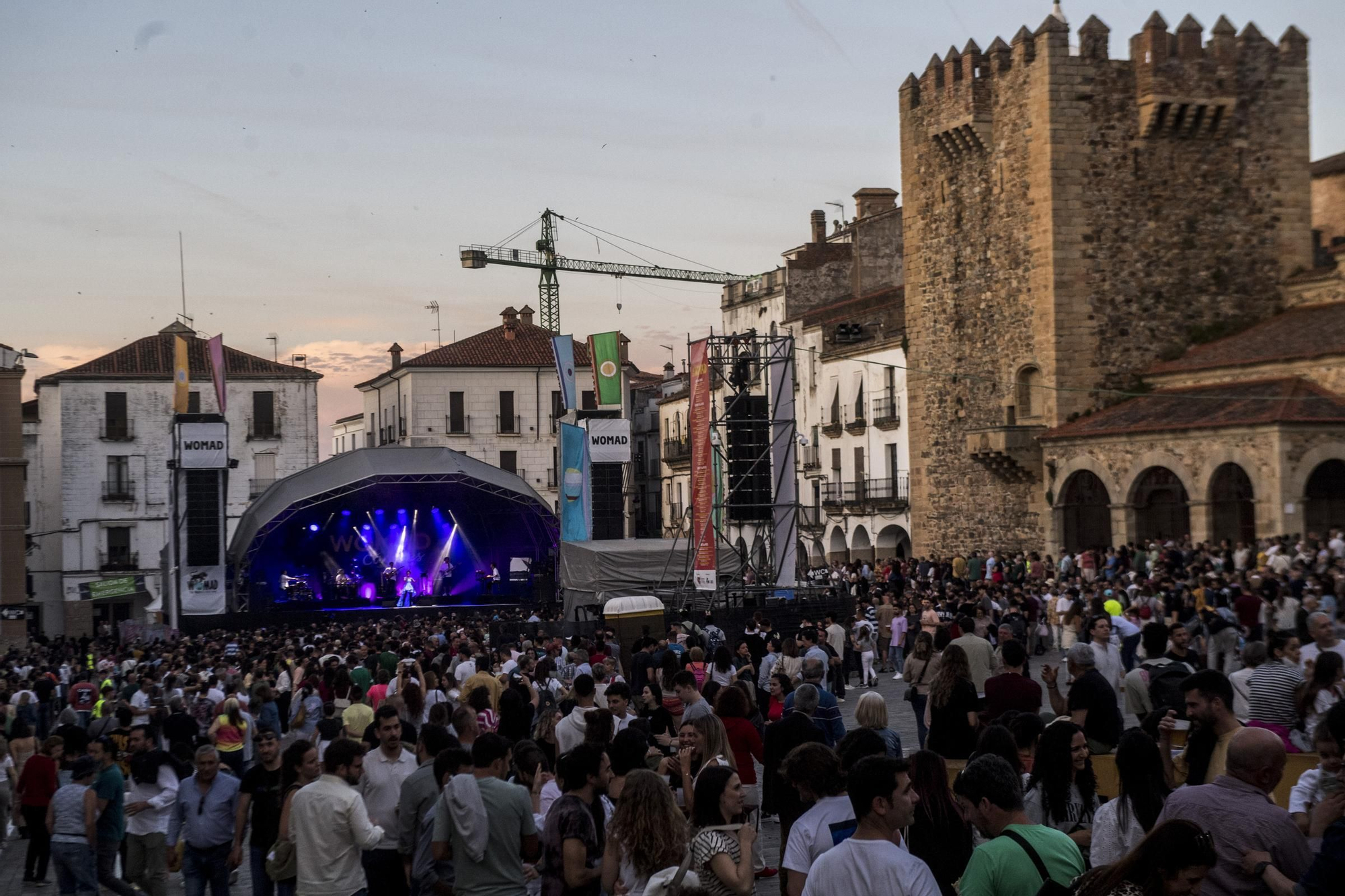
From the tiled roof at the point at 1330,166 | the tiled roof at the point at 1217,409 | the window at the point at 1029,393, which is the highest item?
the tiled roof at the point at 1330,166

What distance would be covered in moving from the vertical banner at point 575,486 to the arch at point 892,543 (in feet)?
47.4

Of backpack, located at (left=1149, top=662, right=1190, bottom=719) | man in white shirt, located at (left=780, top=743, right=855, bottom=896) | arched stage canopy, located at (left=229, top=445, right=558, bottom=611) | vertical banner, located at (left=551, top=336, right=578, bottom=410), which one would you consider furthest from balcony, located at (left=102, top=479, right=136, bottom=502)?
man in white shirt, located at (left=780, top=743, right=855, bottom=896)

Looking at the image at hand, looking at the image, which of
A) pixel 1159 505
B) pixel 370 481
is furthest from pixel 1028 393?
pixel 370 481

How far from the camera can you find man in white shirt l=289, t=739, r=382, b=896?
25.2 ft

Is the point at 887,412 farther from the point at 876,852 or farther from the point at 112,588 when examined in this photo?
the point at 876,852

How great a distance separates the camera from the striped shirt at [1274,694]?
8.91 m

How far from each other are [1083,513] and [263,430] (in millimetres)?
35122

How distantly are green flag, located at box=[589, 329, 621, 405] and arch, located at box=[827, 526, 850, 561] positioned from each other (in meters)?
15.4

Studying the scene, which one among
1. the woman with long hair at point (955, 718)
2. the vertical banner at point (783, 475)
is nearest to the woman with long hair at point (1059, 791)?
the woman with long hair at point (955, 718)

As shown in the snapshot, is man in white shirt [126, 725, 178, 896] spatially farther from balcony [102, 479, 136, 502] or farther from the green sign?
balcony [102, 479, 136, 502]

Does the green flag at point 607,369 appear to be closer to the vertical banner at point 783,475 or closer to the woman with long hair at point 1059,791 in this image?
the vertical banner at point 783,475

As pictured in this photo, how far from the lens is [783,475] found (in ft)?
88.2

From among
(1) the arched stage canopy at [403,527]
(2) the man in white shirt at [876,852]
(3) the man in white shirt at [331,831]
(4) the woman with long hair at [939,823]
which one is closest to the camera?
(2) the man in white shirt at [876,852]

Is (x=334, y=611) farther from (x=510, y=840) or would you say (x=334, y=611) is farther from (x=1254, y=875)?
(x=1254, y=875)
